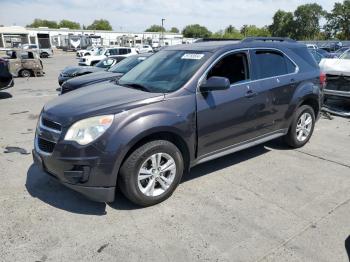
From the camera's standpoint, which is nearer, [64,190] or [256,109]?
[64,190]

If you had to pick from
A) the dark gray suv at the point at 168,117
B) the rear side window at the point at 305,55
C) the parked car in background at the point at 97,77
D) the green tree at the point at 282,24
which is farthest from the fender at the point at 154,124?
the green tree at the point at 282,24

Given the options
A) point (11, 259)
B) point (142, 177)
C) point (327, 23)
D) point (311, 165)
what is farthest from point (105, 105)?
point (327, 23)

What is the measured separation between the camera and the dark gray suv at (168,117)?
10.8 feet

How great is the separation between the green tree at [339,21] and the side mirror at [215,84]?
9708cm

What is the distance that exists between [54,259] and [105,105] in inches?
61.6

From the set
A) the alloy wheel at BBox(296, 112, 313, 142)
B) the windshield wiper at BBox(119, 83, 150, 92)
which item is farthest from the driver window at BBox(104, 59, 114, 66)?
the alloy wheel at BBox(296, 112, 313, 142)

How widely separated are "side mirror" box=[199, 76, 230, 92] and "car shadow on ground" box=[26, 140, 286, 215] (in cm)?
129

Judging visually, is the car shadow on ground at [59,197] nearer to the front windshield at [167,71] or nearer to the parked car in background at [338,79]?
A: the front windshield at [167,71]

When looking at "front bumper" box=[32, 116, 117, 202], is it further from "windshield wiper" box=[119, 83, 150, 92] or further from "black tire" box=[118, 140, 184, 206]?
"windshield wiper" box=[119, 83, 150, 92]

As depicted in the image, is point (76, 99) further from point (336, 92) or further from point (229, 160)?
point (336, 92)

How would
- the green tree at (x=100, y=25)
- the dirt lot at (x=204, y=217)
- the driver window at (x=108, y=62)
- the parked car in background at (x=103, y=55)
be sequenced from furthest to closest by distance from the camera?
the green tree at (x=100, y=25) < the parked car in background at (x=103, y=55) < the driver window at (x=108, y=62) < the dirt lot at (x=204, y=217)

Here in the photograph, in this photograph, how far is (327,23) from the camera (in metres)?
98.2

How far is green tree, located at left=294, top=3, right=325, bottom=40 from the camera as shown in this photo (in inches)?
4124

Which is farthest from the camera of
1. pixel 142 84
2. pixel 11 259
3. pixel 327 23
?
pixel 327 23
